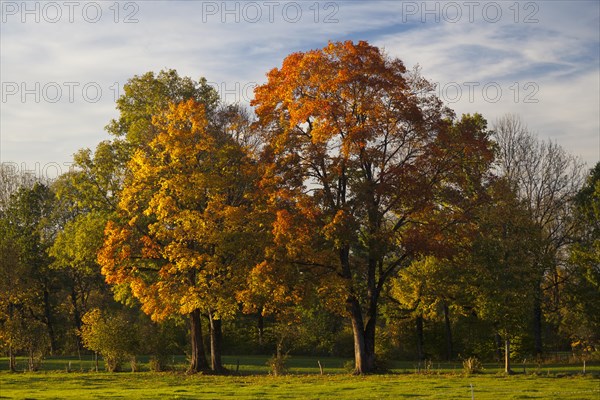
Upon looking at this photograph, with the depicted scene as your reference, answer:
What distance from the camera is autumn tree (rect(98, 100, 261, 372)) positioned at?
38.9m

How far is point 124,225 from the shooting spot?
4228 centimetres

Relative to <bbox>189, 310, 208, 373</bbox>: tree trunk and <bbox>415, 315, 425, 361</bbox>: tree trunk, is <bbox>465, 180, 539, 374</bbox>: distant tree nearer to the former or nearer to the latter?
<bbox>189, 310, 208, 373</bbox>: tree trunk

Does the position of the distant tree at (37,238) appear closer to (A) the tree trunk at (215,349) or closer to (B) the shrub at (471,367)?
(A) the tree trunk at (215,349)

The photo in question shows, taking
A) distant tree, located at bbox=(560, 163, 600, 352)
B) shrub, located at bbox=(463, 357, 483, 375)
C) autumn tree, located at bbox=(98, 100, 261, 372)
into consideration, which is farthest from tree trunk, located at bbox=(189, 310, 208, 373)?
distant tree, located at bbox=(560, 163, 600, 352)

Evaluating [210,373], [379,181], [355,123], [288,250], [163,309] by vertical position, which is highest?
[355,123]

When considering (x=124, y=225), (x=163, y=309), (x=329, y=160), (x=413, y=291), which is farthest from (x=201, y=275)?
(x=413, y=291)

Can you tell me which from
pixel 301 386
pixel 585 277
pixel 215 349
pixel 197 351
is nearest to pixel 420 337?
pixel 585 277

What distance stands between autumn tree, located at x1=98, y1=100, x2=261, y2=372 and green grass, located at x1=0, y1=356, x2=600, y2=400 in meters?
4.31

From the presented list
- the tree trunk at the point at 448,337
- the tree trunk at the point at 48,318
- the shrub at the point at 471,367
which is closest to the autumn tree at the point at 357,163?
the shrub at the point at 471,367

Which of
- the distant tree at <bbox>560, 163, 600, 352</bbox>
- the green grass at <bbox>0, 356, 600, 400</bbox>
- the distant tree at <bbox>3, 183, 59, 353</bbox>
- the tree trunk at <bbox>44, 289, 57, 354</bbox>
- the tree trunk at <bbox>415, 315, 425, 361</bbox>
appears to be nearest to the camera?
the green grass at <bbox>0, 356, 600, 400</bbox>

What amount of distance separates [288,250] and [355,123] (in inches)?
297

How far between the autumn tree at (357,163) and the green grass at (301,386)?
603 cm

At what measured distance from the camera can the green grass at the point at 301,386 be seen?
90.0 ft

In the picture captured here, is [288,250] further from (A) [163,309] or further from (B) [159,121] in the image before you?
(B) [159,121]
